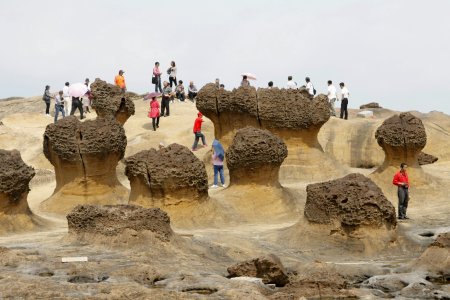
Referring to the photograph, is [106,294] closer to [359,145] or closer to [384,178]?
[384,178]

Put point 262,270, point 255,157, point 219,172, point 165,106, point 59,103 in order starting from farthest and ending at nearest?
point 165,106 → point 59,103 → point 219,172 → point 255,157 → point 262,270

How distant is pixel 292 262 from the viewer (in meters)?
13.9

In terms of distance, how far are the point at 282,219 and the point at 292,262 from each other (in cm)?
432

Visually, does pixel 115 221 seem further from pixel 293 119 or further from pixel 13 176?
pixel 293 119

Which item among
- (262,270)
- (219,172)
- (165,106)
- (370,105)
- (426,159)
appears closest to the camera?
(262,270)

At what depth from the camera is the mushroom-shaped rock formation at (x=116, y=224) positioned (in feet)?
44.0

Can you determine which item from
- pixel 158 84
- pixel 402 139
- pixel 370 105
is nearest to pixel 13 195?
pixel 402 139

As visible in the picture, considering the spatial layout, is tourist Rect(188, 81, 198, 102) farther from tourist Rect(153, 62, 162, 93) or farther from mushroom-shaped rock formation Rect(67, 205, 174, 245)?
mushroom-shaped rock formation Rect(67, 205, 174, 245)

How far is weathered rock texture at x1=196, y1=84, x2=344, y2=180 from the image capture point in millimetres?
21750

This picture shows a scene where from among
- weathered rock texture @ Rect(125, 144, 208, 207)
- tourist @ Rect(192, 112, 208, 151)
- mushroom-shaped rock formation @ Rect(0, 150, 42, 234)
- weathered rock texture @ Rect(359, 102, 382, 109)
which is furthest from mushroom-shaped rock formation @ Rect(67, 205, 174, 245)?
weathered rock texture @ Rect(359, 102, 382, 109)

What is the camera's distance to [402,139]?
69.0 feet

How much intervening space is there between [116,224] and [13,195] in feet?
11.8

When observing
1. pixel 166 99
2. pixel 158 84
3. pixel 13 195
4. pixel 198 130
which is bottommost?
pixel 13 195

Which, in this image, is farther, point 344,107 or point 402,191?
point 344,107
